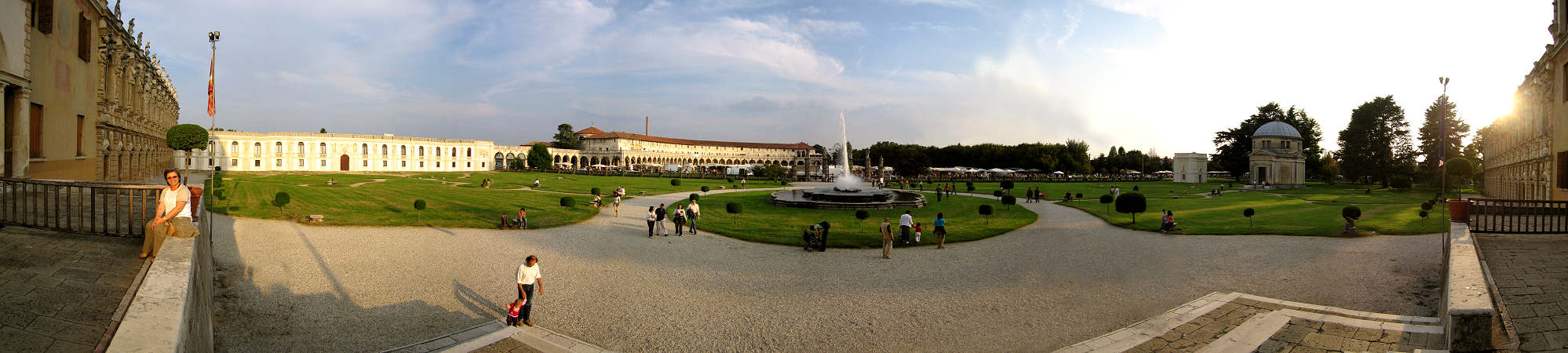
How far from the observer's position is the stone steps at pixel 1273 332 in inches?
273

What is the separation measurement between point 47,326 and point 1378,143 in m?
67.1

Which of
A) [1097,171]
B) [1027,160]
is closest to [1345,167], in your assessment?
[1027,160]

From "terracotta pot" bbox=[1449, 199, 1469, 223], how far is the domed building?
1971 inches

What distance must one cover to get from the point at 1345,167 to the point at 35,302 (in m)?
68.9

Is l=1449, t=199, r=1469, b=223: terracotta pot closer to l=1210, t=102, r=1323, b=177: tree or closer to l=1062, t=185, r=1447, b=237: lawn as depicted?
l=1062, t=185, r=1447, b=237: lawn

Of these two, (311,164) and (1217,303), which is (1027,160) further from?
(311,164)

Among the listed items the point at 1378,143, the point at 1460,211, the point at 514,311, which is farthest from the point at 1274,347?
the point at 1378,143

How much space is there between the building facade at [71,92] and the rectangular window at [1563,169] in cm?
3548

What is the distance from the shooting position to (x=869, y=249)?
1506 cm

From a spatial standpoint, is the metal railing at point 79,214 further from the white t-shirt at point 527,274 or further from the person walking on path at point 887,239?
the person walking on path at point 887,239

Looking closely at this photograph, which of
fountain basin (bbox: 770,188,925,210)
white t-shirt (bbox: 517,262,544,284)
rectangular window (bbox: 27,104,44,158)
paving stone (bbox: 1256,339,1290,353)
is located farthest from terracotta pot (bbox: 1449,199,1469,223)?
rectangular window (bbox: 27,104,44,158)

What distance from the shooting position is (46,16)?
1459 centimetres

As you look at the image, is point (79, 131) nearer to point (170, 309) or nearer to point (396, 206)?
point (396, 206)

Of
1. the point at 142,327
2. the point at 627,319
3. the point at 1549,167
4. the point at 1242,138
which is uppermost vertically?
the point at 1242,138
